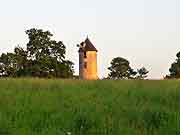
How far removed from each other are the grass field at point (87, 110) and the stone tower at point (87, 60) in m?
61.6

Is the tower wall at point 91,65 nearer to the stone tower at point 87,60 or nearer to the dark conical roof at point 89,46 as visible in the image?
the stone tower at point 87,60

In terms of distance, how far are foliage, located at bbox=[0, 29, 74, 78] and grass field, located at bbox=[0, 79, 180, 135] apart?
43130mm

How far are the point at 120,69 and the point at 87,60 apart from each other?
A: 12.8m

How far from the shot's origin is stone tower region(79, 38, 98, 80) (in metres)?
76.2

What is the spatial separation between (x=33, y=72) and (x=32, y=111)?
4647 cm

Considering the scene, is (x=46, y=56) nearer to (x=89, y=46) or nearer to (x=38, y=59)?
(x=38, y=59)

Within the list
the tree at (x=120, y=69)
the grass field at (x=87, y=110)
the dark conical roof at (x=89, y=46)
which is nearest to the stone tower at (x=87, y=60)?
the dark conical roof at (x=89, y=46)

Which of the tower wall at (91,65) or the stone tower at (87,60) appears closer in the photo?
the tower wall at (91,65)

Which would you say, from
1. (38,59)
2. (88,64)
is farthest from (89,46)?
(38,59)

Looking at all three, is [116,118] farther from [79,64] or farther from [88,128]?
[79,64]

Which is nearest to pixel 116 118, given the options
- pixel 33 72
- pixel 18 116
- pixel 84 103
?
pixel 84 103

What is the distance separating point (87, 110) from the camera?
10.7m

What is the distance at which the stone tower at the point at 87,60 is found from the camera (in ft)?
250

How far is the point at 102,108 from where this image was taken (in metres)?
11.1
